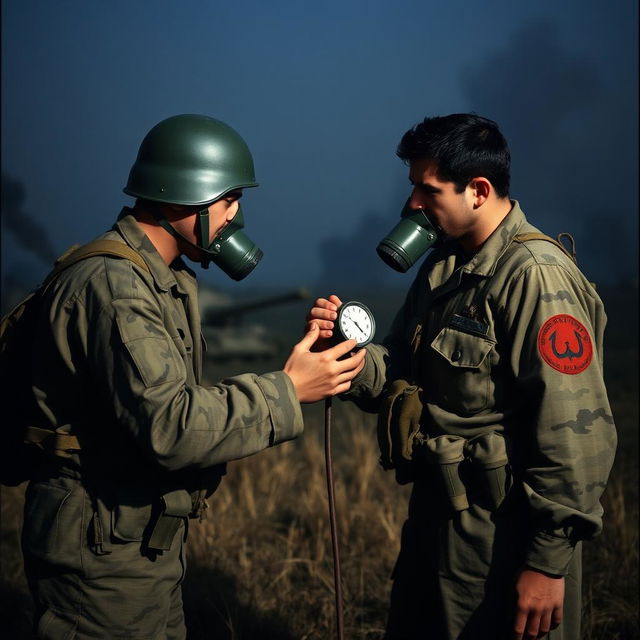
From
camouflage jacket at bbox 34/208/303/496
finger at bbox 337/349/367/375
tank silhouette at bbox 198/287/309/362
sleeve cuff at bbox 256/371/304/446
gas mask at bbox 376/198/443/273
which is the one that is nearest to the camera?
camouflage jacket at bbox 34/208/303/496

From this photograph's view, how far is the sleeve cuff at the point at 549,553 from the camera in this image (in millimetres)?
2496

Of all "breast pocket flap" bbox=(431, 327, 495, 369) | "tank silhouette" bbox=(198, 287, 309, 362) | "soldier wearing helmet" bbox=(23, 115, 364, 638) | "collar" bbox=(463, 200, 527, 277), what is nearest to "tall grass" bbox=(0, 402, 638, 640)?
"soldier wearing helmet" bbox=(23, 115, 364, 638)

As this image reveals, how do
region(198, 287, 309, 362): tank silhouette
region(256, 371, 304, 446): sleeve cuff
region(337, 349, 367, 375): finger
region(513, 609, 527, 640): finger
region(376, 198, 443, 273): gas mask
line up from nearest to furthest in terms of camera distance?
region(256, 371, 304, 446): sleeve cuff
region(513, 609, 527, 640): finger
region(337, 349, 367, 375): finger
region(376, 198, 443, 273): gas mask
region(198, 287, 309, 362): tank silhouette

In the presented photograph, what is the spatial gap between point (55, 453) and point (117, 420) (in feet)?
0.84

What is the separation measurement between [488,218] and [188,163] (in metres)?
1.18

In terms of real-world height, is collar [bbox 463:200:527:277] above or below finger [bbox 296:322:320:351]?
above

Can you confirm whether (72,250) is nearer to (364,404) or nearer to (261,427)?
(261,427)

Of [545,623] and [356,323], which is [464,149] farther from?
[545,623]

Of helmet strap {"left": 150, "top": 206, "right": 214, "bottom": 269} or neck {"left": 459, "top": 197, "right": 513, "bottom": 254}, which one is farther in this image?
neck {"left": 459, "top": 197, "right": 513, "bottom": 254}

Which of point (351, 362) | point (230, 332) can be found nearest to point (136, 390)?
point (351, 362)

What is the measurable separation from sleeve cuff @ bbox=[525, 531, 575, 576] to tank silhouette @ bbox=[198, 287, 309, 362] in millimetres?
14422

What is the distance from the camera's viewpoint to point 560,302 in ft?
8.39

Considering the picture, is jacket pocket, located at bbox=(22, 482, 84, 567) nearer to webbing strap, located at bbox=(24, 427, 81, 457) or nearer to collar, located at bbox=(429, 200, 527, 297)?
webbing strap, located at bbox=(24, 427, 81, 457)

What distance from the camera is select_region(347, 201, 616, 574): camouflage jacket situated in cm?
248
